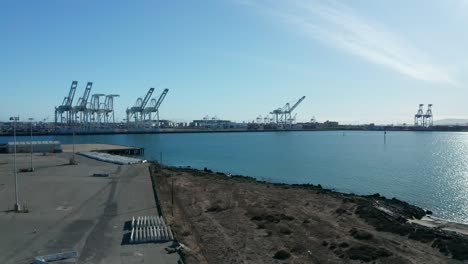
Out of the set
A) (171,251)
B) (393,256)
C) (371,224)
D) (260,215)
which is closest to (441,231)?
(371,224)

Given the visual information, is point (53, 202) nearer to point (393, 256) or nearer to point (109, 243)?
point (109, 243)

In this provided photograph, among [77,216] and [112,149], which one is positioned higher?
[112,149]

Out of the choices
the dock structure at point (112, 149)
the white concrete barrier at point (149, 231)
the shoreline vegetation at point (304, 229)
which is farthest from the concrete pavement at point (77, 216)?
the dock structure at point (112, 149)

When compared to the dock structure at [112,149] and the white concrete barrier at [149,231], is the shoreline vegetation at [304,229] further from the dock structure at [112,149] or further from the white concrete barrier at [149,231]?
the dock structure at [112,149]

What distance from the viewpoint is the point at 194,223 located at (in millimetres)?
20125

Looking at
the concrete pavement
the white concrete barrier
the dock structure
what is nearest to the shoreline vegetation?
the white concrete barrier

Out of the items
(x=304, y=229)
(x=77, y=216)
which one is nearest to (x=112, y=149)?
(x=77, y=216)

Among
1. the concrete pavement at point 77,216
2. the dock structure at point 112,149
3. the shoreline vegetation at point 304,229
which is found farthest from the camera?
the dock structure at point 112,149

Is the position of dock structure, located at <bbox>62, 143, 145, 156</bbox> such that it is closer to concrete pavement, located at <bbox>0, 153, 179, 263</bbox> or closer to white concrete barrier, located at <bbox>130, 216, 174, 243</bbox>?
concrete pavement, located at <bbox>0, 153, 179, 263</bbox>

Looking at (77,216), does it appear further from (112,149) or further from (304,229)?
(112,149)

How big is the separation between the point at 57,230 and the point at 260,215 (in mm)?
9579

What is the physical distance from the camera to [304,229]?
1958 cm

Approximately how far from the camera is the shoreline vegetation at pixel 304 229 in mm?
15773

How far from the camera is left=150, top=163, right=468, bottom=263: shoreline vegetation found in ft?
51.8
